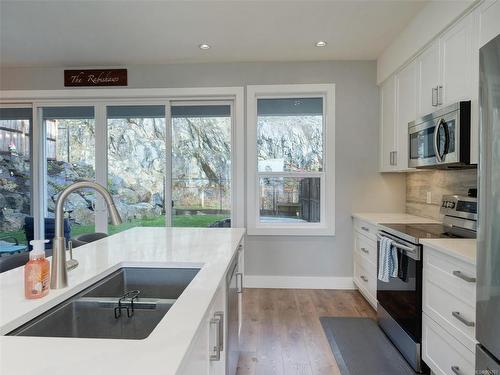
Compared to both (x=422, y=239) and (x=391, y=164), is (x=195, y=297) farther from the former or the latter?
(x=391, y=164)

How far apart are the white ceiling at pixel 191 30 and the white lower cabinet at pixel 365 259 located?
1.94m

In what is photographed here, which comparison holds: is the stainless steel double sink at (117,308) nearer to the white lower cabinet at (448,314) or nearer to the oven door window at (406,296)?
the white lower cabinet at (448,314)

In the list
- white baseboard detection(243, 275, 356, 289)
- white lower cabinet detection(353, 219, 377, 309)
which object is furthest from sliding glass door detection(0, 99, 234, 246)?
white lower cabinet detection(353, 219, 377, 309)

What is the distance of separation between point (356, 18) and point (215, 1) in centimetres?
128

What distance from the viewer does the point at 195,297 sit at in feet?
3.27

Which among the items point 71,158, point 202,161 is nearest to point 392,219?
point 202,161

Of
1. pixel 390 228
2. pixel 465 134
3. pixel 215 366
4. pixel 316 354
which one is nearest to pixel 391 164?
pixel 390 228

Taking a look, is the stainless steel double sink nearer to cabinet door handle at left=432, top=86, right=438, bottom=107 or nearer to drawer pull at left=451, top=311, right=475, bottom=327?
drawer pull at left=451, top=311, right=475, bottom=327

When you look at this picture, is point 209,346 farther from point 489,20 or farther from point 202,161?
point 202,161

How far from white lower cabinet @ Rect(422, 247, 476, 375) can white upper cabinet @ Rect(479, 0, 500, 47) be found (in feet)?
4.44

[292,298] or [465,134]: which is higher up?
[465,134]

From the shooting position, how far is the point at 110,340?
2.44 feet

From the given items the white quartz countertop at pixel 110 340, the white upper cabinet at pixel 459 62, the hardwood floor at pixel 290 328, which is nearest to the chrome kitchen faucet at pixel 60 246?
the white quartz countertop at pixel 110 340

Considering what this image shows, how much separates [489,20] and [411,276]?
169 cm
